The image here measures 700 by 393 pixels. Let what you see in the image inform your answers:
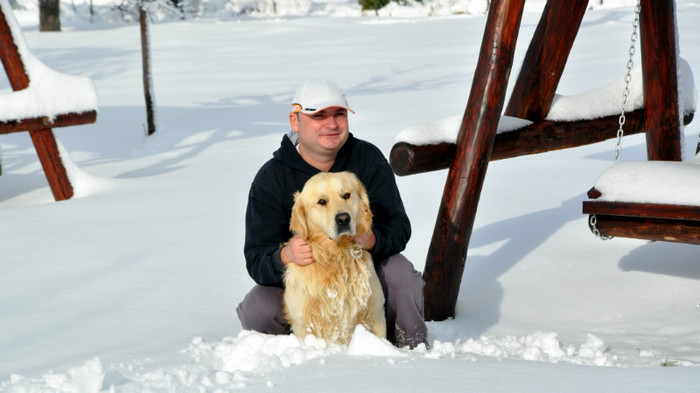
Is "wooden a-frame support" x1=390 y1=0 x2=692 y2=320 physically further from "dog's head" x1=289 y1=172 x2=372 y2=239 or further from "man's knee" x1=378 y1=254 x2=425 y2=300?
"dog's head" x1=289 y1=172 x2=372 y2=239

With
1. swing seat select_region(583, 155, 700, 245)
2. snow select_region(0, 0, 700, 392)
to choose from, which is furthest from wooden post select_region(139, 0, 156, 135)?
swing seat select_region(583, 155, 700, 245)

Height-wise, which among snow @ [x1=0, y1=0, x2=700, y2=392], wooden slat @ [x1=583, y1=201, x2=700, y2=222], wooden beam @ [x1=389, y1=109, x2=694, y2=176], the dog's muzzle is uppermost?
the dog's muzzle

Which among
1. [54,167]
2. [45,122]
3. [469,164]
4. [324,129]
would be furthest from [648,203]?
[54,167]

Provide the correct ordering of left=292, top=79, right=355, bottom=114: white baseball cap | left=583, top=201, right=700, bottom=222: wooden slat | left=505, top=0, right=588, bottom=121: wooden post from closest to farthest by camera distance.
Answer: left=292, top=79, right=355, bottom=114: white baseball cap, left=583, top=201, right=700, bottom=222: wooden slat, left=505, top=0, right=588, bottom=121: wooden post

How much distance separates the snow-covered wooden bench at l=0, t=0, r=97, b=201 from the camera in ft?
24.1

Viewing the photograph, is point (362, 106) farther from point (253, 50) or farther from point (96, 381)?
point (96, 381)

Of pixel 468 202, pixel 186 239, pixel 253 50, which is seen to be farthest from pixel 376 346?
pixel 253 50

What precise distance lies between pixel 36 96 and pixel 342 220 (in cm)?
546

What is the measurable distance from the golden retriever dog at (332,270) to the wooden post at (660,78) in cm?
311

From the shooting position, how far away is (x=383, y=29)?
82.5 ft

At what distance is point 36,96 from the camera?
7465 mm

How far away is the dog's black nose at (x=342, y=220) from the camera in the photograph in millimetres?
2928

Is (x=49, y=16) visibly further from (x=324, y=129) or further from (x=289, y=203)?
(x=324, y=129)

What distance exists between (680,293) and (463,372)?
2.53 m
